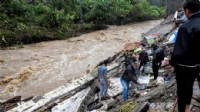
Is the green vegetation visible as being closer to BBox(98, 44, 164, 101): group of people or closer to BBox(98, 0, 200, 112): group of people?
BBox(98, 44, 164, 101): group of people

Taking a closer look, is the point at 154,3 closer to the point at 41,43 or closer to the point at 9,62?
the point at 41,43

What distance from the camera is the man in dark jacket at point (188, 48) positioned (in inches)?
110

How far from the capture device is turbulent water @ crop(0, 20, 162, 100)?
38.7ft

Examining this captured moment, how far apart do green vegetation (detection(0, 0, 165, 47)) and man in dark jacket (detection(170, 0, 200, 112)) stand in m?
17.0

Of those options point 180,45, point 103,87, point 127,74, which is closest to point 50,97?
point 103,87

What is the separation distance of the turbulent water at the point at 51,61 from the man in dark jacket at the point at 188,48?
882cm

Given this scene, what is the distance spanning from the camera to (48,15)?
23219 millimetres

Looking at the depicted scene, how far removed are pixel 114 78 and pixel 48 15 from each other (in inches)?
577

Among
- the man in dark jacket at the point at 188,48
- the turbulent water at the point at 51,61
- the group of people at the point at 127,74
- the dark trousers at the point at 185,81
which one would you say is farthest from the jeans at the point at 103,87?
the man in dark jacket at the point at 188,48

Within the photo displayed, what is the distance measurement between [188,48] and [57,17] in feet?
70.4

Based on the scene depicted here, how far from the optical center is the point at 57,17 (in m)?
23.5

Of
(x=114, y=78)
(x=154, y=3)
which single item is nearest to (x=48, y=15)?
(x=114, y=78)

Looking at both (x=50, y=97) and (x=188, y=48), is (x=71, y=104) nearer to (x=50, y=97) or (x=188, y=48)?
(x=50, y=97)

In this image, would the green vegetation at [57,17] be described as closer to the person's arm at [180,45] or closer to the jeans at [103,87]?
the jeans at [103,87]
